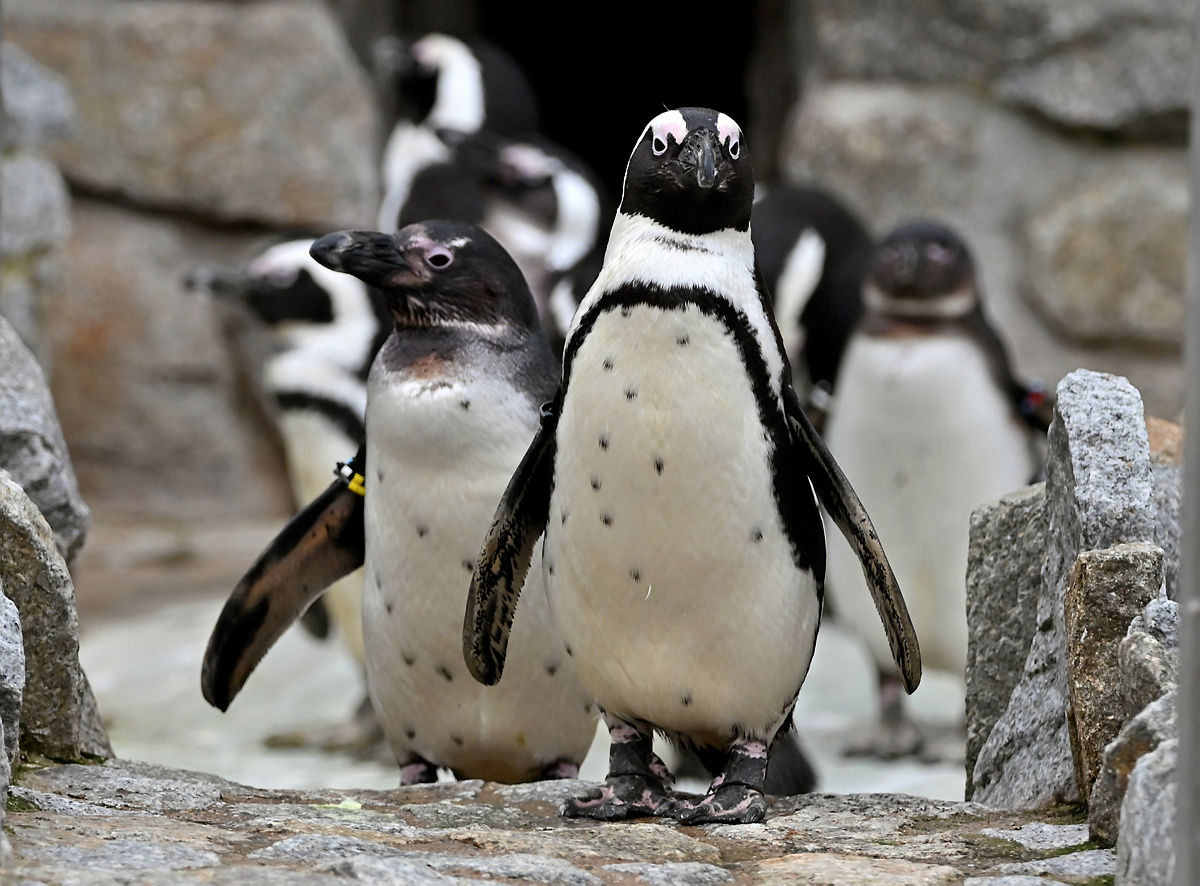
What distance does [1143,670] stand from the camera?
72.1 inches

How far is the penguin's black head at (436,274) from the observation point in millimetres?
2639

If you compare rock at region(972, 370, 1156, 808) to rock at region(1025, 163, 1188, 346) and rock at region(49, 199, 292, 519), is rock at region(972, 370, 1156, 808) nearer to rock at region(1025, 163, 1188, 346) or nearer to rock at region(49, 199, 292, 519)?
rock at region(1025, 163, 1188, 346)

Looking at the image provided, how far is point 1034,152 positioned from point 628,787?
3904 mm

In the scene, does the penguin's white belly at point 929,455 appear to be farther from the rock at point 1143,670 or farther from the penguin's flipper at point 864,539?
the rock at point 1143,670

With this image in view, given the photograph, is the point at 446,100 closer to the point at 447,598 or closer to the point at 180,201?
the point at 180,201

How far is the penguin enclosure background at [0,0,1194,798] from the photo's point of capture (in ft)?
18.1

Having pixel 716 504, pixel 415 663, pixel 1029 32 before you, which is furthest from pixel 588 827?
pixel 1029 32

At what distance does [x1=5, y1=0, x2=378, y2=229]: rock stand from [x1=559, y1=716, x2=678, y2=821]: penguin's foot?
4.15 meters

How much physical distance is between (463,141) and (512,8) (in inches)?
147

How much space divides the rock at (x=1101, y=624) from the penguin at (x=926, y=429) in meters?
1.92

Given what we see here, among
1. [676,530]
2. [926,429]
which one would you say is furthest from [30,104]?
[676,530]

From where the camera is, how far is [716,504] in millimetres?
2141

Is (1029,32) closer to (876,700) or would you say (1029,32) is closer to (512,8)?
(876,700)

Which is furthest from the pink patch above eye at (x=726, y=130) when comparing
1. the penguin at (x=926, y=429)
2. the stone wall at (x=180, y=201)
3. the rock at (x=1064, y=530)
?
the stone wall at (x=180, y=201)
